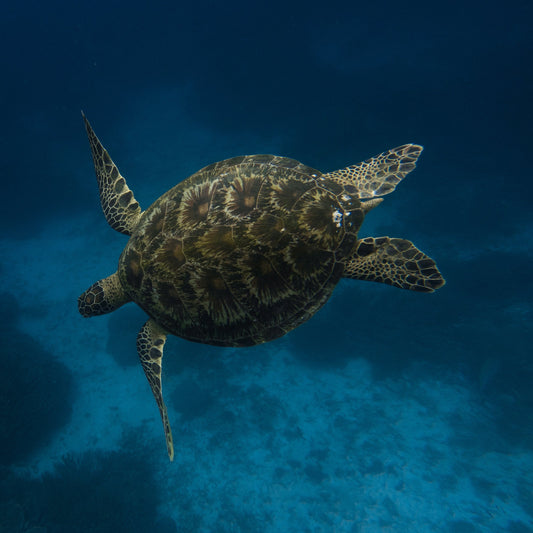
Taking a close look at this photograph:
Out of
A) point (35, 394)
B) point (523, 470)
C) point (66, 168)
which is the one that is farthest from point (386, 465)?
point (66, 168)

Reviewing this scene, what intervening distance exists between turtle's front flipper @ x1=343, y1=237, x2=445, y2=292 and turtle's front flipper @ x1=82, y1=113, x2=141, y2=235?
7.58 feet

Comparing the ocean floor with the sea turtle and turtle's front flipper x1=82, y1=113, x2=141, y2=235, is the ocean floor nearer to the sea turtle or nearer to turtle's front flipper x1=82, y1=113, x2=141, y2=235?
the sea turtle

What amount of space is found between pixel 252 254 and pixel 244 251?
6 centimetres

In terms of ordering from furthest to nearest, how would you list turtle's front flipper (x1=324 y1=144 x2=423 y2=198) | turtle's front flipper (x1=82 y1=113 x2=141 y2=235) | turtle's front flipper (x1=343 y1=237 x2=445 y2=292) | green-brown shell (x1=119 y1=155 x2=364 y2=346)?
turtle's front flipper (x1=82 y1=113 x2=141 y2=235) → turtle's front flipper (x1=324 y1=144 x2=423 y2=198) → turtle's front flipper (x1=343 y1=237 x2=445 y2=292) → green-brown shell (x1=119 y1=155 x2=364 y2=346)

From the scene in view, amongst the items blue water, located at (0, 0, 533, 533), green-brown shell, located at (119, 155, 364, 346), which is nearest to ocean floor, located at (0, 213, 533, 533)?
blue water, located at (0, 0, 533, 533)

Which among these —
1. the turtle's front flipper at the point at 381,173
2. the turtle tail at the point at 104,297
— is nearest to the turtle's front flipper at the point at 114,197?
the turtle tail at the point at 104,297

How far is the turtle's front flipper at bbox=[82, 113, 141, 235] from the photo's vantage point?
3.19m

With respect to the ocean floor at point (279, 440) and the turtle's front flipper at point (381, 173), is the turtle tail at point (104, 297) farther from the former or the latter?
the ocean floor at point (279, 440)

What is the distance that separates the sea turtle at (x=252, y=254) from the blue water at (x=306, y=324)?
5.77m

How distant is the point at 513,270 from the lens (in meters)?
9.05

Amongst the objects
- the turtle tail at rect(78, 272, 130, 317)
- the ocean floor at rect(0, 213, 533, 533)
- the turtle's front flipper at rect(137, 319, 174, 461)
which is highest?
the turtle tail at rect(78, 272, 130, 317)

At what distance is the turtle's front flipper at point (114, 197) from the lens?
3.19m

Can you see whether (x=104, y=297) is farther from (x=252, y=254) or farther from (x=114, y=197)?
(x=252, y=254)

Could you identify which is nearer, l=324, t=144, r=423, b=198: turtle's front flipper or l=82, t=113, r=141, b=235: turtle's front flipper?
l=324, t=144, r=423, b=198: turtle's front flipper
